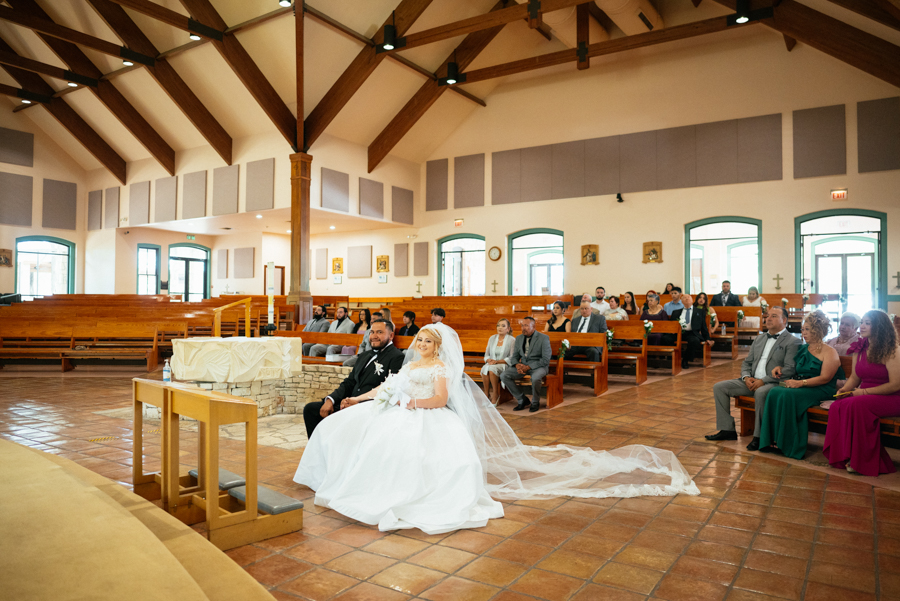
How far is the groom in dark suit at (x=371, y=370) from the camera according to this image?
419cm

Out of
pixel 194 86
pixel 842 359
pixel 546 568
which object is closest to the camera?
pixel 546 568

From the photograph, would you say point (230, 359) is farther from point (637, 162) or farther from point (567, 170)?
point (637, 162)

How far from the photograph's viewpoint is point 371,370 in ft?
13.9

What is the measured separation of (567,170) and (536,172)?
785 millimetres

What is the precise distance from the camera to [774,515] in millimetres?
3037

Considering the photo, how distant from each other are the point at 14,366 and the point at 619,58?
1324 centimetres

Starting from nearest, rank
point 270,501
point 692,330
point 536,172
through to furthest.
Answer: point 270,501, point 692,330, point 536,172

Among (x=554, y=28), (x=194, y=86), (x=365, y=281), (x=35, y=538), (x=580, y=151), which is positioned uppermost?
(x=554, y=28)

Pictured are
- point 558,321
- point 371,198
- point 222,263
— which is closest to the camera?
point 558,321

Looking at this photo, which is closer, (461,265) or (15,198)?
(15,198)

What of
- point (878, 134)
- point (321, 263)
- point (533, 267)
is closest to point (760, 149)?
point (878, 134)

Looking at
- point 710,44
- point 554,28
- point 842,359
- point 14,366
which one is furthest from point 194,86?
point 842,359

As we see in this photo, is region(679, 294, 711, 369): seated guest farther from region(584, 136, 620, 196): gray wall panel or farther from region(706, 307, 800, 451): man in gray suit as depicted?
region(584, 136, 620, 196): gray wall panel

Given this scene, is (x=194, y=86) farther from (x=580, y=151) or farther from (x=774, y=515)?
(x=774, y=515)
